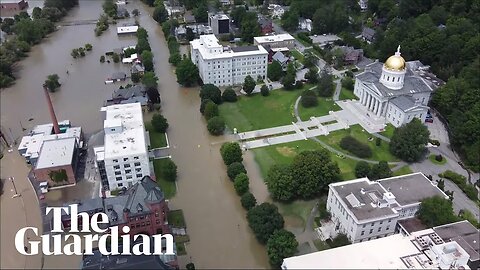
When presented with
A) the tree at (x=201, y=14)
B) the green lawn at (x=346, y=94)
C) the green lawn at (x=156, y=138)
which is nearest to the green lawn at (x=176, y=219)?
the green lawn at (x=156, y=138)

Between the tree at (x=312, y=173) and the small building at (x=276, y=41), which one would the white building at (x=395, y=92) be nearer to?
the tree at (x=312, y=173)

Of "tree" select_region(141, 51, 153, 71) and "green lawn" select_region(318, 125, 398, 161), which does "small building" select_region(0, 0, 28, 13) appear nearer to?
"tree" select_region(141, 51, 153, 71)

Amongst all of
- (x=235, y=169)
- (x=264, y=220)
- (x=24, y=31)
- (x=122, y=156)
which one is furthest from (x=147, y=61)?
(x=264, y=220)

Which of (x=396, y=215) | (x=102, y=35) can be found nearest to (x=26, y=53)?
(x=102, y=35)

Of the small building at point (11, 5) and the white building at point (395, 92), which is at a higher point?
the small building at point (11, 5)

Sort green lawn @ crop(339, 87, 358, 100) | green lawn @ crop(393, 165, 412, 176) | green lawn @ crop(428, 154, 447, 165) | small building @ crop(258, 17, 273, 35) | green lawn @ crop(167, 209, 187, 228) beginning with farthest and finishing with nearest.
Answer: small building @ crop(258, 17, 273, 35) < green lawn @ crop(339, 87, 358, 100) < green lawn @ crop(428, 154, 447, 165) < green lawn @ crop(393, 165, 412, 176) < green lawn @ crop(167, 209, 187, 228)

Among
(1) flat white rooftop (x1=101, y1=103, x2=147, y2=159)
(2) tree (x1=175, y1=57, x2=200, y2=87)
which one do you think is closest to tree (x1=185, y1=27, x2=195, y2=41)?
(2) tree (x1=175, y1=57, x2=200, y2=87)

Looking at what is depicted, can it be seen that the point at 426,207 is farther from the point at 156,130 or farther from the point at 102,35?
the point at 102,35
